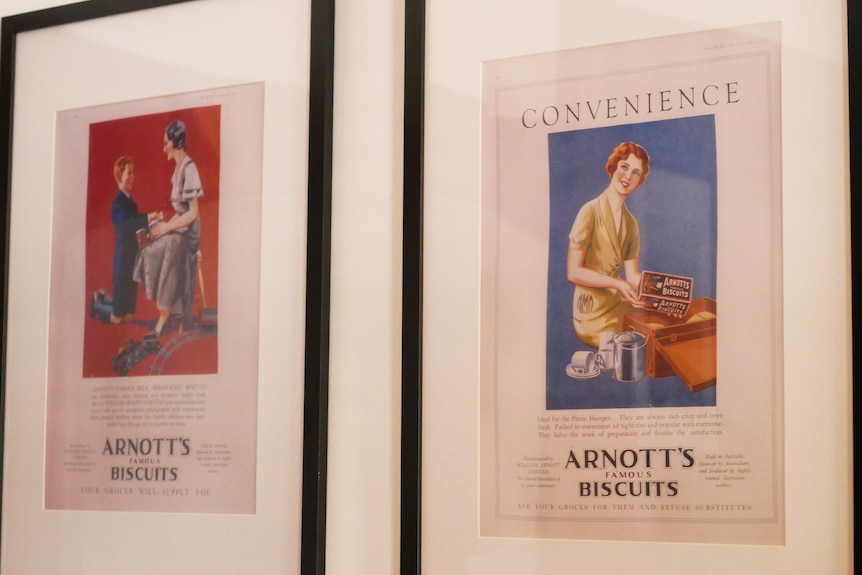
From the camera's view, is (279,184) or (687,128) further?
(279,184)

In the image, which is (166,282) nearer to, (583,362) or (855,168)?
(583,362)

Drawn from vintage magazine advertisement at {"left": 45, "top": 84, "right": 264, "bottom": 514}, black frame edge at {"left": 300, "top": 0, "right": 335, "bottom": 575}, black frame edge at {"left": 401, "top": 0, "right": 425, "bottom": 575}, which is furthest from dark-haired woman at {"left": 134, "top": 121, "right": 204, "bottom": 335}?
black frame edge at {"left": 401, "top": 0, "right": 425, "bottom": 575}

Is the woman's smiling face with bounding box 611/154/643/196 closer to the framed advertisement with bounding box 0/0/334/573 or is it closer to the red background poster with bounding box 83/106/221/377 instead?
the framed advertisement with bounding box 0/0/334/573

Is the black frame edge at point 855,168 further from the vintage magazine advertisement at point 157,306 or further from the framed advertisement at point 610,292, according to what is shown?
the vintage magazine advertisement at point 157,306

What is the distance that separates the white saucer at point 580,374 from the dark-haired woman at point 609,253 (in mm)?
26

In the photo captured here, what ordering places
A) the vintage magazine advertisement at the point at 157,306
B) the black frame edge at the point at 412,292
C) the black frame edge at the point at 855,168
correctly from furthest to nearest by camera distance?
the vintage magazine advertisement at the point at 157,306 < the black frame edge at the point at 412,292 < the black frame edge at the point at 855,168

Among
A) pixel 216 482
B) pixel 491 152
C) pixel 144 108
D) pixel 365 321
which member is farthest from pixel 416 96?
pixel 216 482

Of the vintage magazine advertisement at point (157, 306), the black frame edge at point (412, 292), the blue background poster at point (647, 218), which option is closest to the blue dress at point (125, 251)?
the vintage magazine advertisement at point (157, 306)

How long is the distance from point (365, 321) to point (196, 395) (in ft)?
0.73

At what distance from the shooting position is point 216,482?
1.12m

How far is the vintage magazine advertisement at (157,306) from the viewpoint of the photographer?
1.13 m

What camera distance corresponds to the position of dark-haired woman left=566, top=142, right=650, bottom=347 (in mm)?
975

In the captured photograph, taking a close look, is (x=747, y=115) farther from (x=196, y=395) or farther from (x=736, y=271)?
(x=196, y=395)

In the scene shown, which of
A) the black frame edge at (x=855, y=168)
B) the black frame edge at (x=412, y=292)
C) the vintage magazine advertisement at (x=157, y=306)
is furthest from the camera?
the vintage magazine advertisement at (x=157, y=306)
